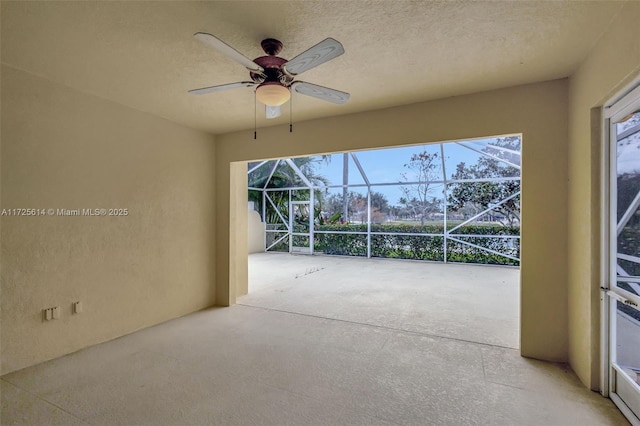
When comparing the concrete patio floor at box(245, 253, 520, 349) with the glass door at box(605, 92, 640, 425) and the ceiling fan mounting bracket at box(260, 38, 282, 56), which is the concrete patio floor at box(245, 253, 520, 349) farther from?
the ceiling fan mounting bracket at box(260, 38, 282, 56)

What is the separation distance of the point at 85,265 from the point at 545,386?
159 inches

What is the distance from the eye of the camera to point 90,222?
2.88 m

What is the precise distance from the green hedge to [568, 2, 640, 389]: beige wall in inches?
214

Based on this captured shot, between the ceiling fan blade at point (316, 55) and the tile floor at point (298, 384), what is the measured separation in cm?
215

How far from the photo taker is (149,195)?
3.40 m

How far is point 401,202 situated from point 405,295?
4.33 metres

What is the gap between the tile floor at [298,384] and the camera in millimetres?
1875

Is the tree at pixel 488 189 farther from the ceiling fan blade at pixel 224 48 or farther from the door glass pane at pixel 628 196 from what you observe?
the ceiling fan blade at pixel 224 48

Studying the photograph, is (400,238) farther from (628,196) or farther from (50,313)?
(50,313)

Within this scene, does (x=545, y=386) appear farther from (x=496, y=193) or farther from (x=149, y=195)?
(x=496, y=193)

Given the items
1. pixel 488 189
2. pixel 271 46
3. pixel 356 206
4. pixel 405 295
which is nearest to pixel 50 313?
pixel 271 46

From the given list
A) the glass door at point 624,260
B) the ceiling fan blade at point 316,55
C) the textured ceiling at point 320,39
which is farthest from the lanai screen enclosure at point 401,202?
the ceiling fan blade at point 316,55

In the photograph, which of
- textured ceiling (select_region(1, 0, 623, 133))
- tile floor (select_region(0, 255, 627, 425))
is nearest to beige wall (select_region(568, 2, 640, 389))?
textured ceiling (select_region(1, 0, 623, 133))

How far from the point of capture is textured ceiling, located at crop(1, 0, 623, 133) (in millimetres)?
1678
